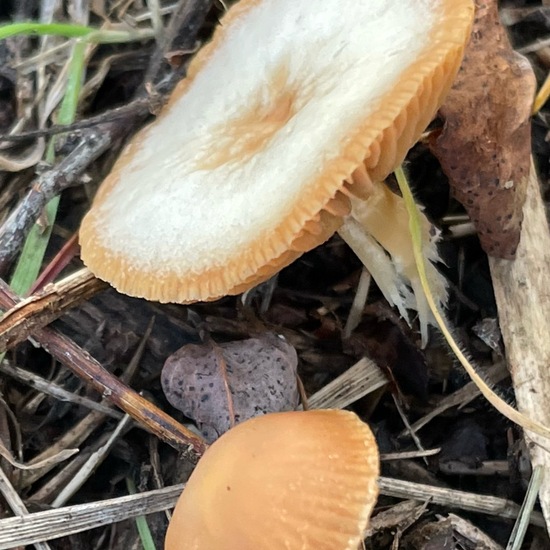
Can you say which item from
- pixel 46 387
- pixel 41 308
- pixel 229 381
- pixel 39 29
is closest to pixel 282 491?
pixel 229 381

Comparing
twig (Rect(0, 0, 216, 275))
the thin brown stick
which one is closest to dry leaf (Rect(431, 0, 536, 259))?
twig (Rect(0, 0, 216, 275))

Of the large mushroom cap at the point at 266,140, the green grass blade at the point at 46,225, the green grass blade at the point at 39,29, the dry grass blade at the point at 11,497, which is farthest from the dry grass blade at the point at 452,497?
the green grass blade at the point at 39,29

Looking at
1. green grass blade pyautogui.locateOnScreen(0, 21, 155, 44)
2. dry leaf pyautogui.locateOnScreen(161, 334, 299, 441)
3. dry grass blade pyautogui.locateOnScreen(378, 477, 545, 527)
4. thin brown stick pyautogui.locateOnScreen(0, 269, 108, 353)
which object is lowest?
dry grass blade pyautogui.locateOnScreen(378, 477, 545, 527)

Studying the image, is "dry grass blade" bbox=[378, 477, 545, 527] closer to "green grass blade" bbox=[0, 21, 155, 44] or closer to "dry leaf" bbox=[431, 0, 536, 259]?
"dry leaf" bbox=[431, 0, 536, 259]

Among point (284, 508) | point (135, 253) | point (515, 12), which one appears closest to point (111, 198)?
point (135, 253)

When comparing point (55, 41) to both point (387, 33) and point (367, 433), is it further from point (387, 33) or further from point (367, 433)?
point (367, 433)
